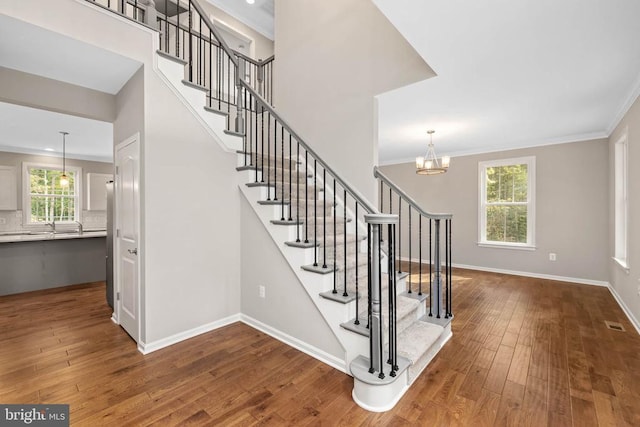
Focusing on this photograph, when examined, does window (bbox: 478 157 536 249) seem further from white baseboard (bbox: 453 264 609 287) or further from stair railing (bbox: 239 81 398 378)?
stair railing (bbox: 239 81 398 378)

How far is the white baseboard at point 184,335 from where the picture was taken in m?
2.51

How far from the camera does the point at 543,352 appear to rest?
250 cm

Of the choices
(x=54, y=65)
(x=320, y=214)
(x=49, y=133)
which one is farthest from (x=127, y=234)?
(x=49, y=133)

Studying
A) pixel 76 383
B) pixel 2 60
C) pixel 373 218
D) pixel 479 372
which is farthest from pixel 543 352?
pixel 2 60

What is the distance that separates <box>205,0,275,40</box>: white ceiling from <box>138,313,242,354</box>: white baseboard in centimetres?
523

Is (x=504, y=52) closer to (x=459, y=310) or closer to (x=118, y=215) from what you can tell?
(x=459, y=310)

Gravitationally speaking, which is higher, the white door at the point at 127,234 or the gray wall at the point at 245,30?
the gray wall at the point at 245,30

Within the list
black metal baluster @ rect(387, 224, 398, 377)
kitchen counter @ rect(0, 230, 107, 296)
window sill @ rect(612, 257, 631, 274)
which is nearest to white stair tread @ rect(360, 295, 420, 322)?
black metal baluster @ rect(387, 224, 398, 377)

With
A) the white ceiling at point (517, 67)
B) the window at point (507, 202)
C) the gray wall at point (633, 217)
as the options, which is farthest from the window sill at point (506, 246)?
the white ceiling at point (517, 67)

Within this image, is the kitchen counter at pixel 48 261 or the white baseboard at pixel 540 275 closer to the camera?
the kitchen counter at pixel 48 261

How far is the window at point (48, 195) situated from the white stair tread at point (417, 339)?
7.38 metres

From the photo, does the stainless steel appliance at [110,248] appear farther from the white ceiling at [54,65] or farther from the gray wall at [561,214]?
the gray wall at [561,214]

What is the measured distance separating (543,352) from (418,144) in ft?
12.5

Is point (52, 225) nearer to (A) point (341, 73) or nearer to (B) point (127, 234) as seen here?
(B) point (127, 234)
